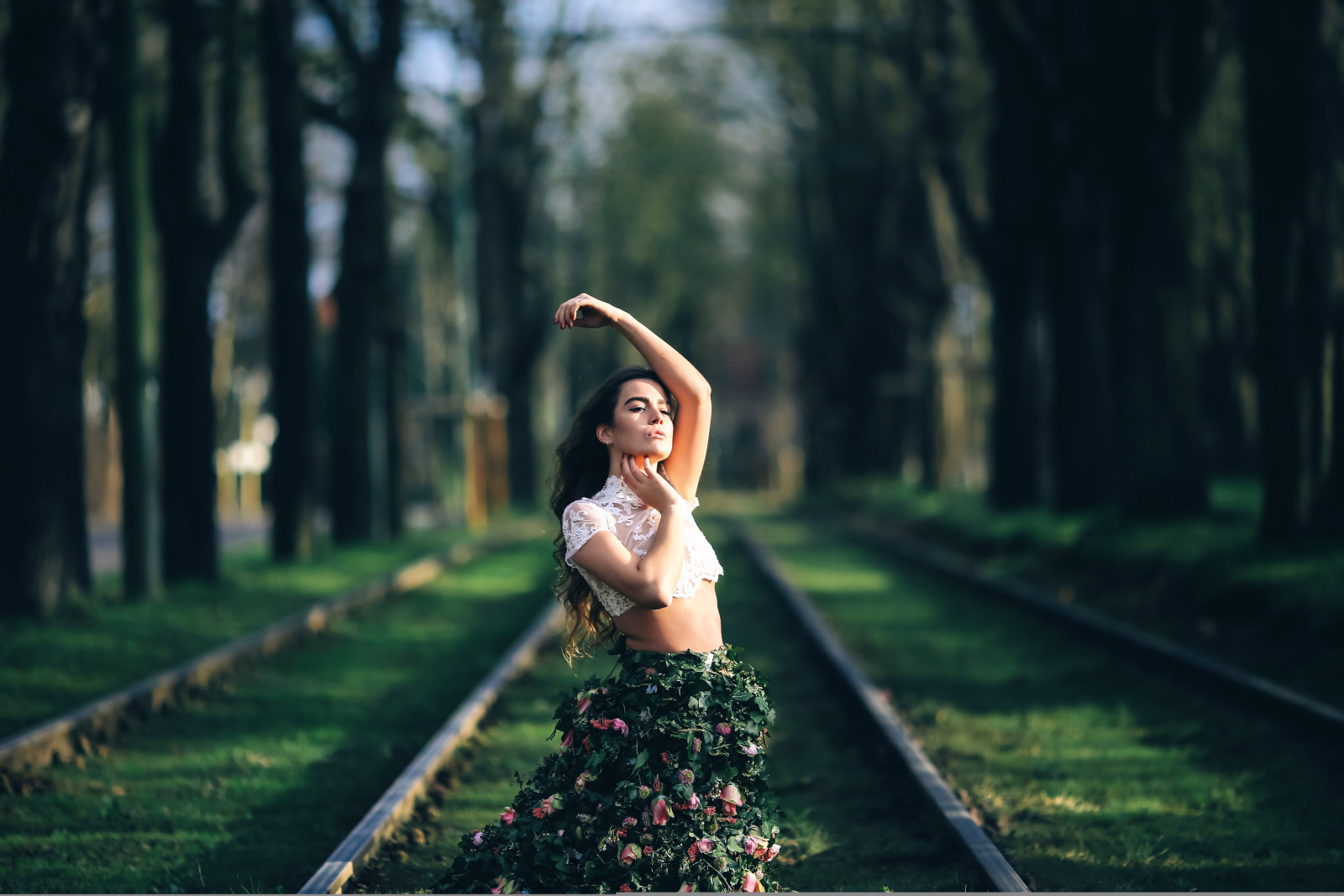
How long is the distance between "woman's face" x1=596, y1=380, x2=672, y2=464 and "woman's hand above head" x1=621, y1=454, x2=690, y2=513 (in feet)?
0.17

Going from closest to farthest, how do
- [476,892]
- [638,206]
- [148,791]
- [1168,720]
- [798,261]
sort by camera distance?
1. [476,892]
2. [148,791]
3. [1168,720]
4. [798,261]
5. [638,206]

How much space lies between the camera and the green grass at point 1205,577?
369 inches

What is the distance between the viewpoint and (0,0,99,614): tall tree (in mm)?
11453

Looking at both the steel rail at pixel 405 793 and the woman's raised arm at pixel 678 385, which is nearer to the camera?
the woman's raised arm at pixel 678 385

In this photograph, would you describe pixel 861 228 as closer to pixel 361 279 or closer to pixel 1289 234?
pixel 361 279

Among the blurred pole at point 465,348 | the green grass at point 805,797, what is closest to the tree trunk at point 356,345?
the blurred pole at point 465,348

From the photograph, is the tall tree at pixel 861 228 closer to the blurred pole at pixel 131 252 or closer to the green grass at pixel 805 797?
the blurred pole at pixel 131 252

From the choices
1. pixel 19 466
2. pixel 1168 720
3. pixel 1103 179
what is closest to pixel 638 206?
pixel 1103 179

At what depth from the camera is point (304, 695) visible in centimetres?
936

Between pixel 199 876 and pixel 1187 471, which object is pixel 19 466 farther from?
pixel 1187 471

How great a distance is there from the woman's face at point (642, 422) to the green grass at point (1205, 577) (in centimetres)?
535

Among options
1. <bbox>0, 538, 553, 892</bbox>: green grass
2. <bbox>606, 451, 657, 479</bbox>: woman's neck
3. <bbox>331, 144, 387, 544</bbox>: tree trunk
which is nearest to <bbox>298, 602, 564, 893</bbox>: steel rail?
<bbox>0, 538, 553, 892</bbox>: green grass

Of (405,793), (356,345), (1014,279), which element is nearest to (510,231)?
(356,345)

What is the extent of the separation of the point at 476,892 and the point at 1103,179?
1255 centimetres
